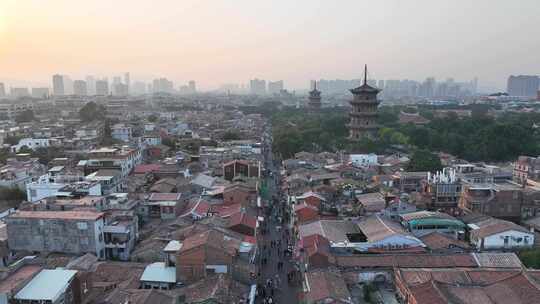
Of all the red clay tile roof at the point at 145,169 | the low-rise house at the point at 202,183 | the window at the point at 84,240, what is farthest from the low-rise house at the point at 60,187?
the low-rise house at the point at 202,183

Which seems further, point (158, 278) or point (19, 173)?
point (19, 173)

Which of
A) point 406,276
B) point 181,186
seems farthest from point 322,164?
point 406,276

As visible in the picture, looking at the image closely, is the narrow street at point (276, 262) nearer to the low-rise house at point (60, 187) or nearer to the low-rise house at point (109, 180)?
the low-rise house at point (109, 180)

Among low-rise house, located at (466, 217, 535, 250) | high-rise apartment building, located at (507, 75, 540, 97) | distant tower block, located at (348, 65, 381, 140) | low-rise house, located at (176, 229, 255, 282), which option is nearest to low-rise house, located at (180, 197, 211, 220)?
low-rise house, located at (176, 229, 255, 282)

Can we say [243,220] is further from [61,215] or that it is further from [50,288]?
[50,288]

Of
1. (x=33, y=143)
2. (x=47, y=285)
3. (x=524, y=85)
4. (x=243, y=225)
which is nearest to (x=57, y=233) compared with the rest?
(x=47, y=285)

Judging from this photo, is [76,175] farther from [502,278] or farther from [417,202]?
[502,278]
